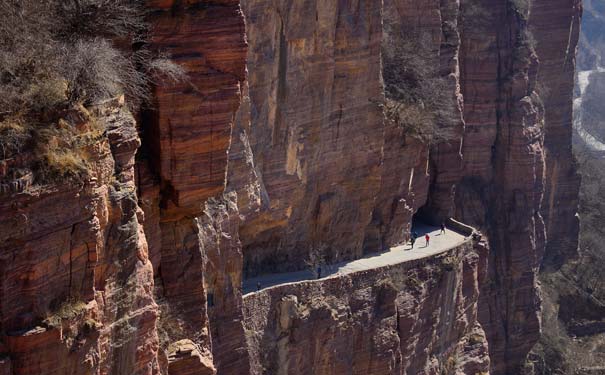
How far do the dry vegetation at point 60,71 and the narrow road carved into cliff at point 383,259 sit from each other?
12.7 metres

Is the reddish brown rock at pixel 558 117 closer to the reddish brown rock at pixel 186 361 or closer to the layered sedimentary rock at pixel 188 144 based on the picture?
the layered sedimentary rock at pixel 188 144

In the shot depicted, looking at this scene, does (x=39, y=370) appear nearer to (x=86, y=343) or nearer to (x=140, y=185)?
(x=86, y=343)

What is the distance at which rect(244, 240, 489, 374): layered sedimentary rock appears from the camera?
32188 millimetres

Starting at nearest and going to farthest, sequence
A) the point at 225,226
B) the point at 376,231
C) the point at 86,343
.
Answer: the point at 86,343, the point at 225,226, the point at 376,231

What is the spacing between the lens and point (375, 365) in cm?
3572

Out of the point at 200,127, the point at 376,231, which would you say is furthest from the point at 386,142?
the point at 200,127

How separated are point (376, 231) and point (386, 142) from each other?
3219 millimetres

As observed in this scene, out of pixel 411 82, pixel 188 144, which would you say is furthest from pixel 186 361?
pixel 411 82

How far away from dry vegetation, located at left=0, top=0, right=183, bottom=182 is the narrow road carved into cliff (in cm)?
1271

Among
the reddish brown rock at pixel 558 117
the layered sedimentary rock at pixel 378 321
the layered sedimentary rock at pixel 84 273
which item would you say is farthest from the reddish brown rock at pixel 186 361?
the reddish brown rock at pixel 558 117

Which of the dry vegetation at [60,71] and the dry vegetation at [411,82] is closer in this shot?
the dry vegetation at [60,71]

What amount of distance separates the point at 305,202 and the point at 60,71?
60.5ft

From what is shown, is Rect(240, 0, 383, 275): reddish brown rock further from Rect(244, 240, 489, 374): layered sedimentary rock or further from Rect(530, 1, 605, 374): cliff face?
Rect(530, 1, 605, 374): cliff face

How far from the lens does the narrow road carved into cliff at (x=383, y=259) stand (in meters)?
33.8
